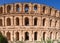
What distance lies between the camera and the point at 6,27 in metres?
36.8

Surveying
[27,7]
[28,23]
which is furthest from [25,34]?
[27,7]

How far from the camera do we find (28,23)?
129 feet

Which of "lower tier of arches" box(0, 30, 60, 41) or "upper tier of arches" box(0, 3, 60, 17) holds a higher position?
"upper tier of arches" box(0, 3, 60, 17)

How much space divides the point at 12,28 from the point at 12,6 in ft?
17.1

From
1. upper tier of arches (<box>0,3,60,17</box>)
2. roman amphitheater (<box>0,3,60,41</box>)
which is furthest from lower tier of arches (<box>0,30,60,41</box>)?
upper tier of arches (<box>0,3,60,17</box>)

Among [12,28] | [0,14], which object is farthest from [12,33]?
[0,14]

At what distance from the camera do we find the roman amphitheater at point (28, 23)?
36438 mm

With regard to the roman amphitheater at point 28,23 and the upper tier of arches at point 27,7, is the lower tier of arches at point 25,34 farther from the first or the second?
the upper tier of arches at point 27,7

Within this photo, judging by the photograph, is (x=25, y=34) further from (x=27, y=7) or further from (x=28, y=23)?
(x=27, y=7)

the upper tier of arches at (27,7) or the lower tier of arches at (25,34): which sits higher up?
the upper tier of arches at (27,7)

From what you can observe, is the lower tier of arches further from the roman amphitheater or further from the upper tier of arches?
the upper tier of arches

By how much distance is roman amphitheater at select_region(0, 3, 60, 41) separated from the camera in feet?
120

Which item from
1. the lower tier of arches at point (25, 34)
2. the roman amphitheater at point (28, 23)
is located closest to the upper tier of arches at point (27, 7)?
the roman amphitheater at point (28, 23)

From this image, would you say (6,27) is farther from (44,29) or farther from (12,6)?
(44,29)
